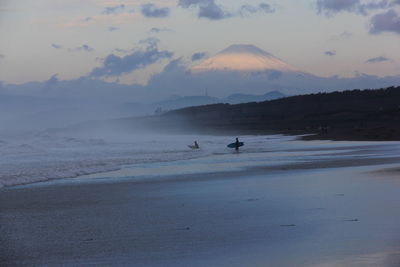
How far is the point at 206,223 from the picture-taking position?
1159cm

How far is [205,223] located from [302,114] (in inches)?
4217

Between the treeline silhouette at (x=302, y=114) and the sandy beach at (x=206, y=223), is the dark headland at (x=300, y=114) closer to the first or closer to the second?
the treeline silhouette at (x=302, y=114)

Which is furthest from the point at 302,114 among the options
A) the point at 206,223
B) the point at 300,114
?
the point at 206,223

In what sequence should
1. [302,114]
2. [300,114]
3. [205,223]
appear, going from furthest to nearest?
[300,114]
[302,114]
[205,223]

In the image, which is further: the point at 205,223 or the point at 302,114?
the point at 302,114

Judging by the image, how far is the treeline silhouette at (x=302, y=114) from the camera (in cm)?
8462

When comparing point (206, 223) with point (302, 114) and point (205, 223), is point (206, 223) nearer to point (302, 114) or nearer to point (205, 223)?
point (205, 223)

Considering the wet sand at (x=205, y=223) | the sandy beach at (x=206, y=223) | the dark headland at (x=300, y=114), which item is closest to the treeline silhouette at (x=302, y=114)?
the dark headland at (x=300, y=114)

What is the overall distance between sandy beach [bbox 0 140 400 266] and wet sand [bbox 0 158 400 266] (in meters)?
0.02

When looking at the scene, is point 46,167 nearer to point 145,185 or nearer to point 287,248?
point 145,185

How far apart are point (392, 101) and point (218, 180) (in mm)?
97564

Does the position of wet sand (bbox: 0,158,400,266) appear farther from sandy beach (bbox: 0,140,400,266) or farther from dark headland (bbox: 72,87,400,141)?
dark headland (bbox: 72,87,400,141)

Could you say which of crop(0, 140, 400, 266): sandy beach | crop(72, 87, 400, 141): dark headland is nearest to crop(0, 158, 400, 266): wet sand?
crop(0, 140, 400, 266): sandy beach

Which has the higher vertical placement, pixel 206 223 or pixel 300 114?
pixel 300 114
